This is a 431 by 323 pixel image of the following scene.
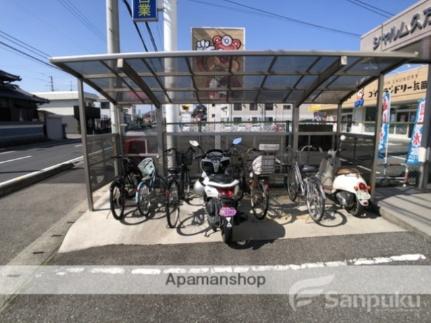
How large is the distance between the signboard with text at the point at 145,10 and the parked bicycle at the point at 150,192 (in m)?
4.30

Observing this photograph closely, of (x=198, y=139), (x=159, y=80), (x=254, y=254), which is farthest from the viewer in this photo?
(x=198, y=139)

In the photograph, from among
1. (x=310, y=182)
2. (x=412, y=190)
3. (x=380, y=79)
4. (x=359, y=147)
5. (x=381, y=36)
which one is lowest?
(x=412, y=190)

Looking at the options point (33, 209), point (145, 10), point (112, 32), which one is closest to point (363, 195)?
point (33, 209)

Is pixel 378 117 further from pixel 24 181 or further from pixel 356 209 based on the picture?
pixel 24 181

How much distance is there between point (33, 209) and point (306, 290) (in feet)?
16.8

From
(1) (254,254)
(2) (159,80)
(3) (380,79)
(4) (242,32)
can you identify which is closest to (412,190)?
(3) (380,79)

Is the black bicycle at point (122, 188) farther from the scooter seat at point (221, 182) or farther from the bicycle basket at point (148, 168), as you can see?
Result: the scooter seat at point (221, 182)

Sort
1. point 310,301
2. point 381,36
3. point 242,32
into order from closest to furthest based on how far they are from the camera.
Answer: point 310,301 < point 381,36 < point 242,32

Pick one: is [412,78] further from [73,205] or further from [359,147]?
[73,205]

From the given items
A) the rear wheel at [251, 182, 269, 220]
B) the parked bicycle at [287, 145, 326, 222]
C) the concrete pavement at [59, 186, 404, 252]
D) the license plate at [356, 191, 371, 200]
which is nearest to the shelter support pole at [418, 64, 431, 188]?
the concrete pavement at [59, 186, 404, 252]

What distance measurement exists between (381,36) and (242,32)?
6.61 meters

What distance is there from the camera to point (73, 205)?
516cm

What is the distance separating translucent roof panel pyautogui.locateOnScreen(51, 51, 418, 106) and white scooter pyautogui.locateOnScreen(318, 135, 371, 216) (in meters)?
1.55

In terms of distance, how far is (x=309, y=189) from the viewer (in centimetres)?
416
